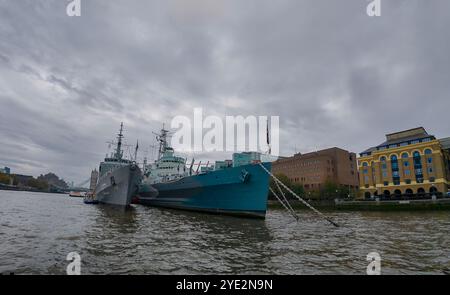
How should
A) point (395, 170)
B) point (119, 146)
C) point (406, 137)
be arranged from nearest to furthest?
point (119, 146) → point (395, 170) → point (406, 137)

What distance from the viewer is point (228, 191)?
22516mm

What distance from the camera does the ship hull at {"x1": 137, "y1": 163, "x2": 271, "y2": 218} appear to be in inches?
819

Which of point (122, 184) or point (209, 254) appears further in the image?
point (122, 184)

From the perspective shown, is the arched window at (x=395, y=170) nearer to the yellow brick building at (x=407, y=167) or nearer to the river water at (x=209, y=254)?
the yellow brick building at (x=407, y=167)

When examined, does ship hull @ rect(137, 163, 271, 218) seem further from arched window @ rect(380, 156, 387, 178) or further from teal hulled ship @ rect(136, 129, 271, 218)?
arched window @ rect(380, 156, 387, 178)

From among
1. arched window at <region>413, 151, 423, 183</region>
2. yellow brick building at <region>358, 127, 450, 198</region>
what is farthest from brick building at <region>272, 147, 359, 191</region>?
arched window at <region>413, 151, 423, 183</region>

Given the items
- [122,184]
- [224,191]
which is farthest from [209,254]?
[122,184]

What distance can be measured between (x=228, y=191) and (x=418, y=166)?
2183 inches

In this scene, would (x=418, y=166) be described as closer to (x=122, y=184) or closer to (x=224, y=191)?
(x=224, y=191)

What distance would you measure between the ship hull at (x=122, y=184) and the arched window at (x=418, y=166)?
60106 millimetres

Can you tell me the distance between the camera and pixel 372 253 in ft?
29.0
